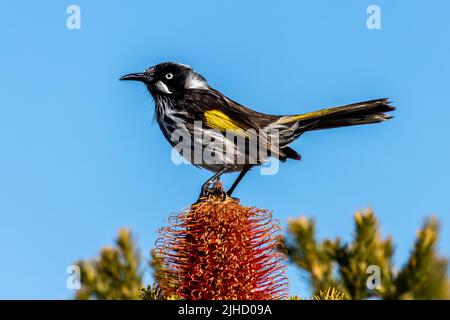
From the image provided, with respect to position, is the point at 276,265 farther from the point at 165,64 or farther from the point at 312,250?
the point at 165,64

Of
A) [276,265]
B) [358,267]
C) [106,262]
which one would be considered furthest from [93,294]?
[358,267]

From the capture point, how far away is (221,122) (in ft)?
29.6

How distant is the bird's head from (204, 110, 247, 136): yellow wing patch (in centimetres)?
82

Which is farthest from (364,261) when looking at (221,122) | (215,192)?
(221,122)

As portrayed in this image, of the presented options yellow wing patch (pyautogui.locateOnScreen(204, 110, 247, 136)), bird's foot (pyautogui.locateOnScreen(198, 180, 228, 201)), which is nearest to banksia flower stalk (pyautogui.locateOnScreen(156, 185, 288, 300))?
bird's foot (pyautogui.locateOnScreen(198, 180, 228, 201))

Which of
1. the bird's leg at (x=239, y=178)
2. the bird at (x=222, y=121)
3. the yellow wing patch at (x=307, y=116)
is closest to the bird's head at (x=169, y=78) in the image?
the bird at (x=222, y=121)

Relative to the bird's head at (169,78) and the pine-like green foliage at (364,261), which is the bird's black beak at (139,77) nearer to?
the bird's head at (169,78)

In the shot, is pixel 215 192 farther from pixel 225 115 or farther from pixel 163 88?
pixel 163 88

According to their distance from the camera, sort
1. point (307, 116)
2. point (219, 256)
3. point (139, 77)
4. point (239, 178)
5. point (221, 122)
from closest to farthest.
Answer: point (219, 256), point (239, 178), point (221, 122), point (307, 116), point (139, 77)

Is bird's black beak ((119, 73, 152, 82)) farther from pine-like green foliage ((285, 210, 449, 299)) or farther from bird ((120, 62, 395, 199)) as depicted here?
pine-like green foliage ((285, 210, 449, 299))

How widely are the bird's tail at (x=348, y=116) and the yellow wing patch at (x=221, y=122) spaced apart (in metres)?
0.92

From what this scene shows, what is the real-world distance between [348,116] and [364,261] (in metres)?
2.42

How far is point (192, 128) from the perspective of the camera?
360 inches

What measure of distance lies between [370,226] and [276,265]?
183 cm
